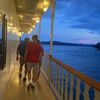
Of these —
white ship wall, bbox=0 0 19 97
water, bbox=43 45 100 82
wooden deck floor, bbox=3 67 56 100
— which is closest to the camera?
white ship wall, bbox=0 0 19 97

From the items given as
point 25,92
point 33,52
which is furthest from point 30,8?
point 25,92

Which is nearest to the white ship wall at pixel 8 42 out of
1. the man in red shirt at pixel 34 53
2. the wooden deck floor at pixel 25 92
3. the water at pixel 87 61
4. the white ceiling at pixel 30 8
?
the wooden deck floor at pixel 25 92

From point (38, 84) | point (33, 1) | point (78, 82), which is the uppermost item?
point (33, 1)

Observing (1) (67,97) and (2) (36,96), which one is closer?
(1) (67,97)

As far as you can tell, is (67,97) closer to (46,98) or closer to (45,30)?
(46,98)

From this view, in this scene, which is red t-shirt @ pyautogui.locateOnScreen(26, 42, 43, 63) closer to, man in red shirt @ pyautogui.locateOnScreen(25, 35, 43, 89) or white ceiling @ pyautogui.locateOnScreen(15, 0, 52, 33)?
man in red shirt @ pyautogui.locateOnScreen(25, 35, 43, 89)

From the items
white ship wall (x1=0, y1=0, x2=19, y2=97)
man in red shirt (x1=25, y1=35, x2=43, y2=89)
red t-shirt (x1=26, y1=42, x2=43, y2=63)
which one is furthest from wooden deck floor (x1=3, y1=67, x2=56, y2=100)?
red t-shirt (x1=26, y1=42, x2=43, y2=63)

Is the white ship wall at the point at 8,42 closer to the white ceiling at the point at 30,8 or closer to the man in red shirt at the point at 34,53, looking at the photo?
the man in red shirt at the point at 34,53

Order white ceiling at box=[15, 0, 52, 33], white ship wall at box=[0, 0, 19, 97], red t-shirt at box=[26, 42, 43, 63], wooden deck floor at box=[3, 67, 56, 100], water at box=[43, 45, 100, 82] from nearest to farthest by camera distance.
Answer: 1. white ship wall at box=[0, 0, 19, 97]
2. wooden deck floor at box=[3, 67, 56, 100]
3. red t-shirt at box=[26, 42, 43, 63]
4. white ceiling at box=[15, 0, 52, 33]
5. water at box=[43, 45, 100, 82]

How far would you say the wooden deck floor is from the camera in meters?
5.53

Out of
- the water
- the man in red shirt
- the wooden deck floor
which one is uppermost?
the man in red shirt

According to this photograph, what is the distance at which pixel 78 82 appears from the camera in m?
3.52

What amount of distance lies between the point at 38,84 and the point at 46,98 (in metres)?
1.67

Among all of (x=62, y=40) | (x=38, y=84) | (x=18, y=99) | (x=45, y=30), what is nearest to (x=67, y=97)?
(x=18, y=99)
